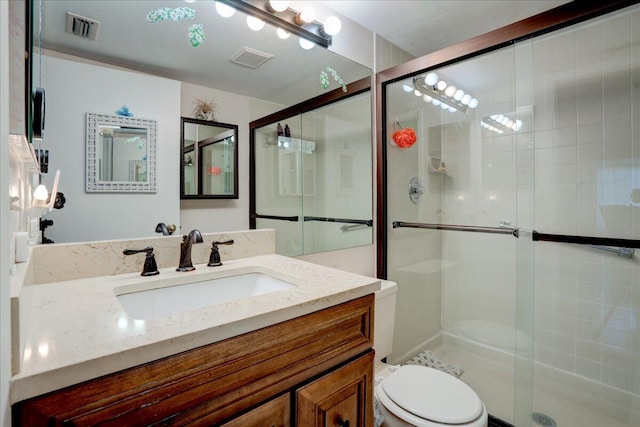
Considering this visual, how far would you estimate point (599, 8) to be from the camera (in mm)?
1303

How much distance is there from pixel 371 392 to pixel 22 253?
0.98m

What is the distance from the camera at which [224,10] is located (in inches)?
52.5

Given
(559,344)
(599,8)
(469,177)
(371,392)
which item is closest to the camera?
(371,392)

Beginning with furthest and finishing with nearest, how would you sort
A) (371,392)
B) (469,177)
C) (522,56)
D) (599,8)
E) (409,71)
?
(469,177) < (409,71) < (522,56) < (599,8) < (371,392)

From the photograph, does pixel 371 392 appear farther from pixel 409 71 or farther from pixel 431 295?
pixel 409 71

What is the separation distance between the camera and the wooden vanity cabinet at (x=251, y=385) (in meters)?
0.51

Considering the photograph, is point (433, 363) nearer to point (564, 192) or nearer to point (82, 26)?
point (564, 192)

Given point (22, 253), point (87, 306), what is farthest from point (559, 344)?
point (22, 253)

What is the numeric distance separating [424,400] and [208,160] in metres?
1.29

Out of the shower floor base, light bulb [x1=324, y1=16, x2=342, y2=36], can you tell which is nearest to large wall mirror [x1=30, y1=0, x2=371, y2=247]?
light bulb [x1=324, y1=16, x2=342, y2=36]

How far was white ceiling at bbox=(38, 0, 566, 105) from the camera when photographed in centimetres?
104

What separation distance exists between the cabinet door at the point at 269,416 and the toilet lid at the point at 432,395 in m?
0.69

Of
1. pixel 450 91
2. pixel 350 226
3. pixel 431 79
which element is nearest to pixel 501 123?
pixel 450 91

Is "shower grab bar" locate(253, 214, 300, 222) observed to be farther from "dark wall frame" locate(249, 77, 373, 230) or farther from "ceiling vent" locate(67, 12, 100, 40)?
"ceiling vent" locate(67, 12, 100, 40)
